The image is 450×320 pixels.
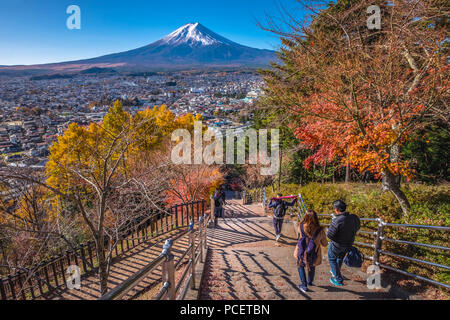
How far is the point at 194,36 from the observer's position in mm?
113562

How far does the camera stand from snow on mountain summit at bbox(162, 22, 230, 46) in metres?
111

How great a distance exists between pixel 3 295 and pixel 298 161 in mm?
16448

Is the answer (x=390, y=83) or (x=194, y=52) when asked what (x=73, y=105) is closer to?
(x=390, y=83)

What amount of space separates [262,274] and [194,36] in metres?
127

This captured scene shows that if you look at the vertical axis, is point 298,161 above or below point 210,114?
below

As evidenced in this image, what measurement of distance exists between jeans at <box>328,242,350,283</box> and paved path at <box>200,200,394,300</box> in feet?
0.64

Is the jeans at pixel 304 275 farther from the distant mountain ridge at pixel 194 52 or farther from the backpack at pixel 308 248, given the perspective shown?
the distant mountain ridge at pixel 194 52

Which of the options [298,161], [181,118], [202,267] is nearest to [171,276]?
[202,267]

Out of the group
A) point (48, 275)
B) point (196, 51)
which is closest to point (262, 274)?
point (48, 275)

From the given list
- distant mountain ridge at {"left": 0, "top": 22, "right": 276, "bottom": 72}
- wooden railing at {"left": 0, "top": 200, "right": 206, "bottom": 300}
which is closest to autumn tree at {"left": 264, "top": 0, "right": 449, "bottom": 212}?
wooden railing at {"left": 0, "top": 200, "right": 206, "bottom": 300}

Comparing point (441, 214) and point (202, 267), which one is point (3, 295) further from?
point (441, 214)

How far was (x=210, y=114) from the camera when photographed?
4109 cm

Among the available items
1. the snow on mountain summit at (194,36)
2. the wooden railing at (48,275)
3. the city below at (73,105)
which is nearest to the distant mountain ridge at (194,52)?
the snow on mountain summit at (194,36)

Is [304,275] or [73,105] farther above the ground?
[73,105]
